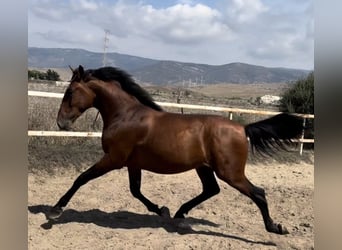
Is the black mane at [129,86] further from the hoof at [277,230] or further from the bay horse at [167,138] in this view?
the hoof at [277,230]

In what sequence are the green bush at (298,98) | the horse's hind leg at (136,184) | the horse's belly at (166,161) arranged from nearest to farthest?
the horse's belly at (166,161) → the horse's hind leg at (136,184) → the green bush at (298,98)

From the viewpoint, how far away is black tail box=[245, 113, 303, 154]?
460 cm

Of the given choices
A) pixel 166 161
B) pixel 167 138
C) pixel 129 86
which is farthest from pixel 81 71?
pixel 166 161

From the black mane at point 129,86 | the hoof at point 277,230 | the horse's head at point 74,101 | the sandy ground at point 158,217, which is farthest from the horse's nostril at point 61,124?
the hoof at point 277,230

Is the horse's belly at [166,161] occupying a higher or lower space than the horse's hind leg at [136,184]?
higher

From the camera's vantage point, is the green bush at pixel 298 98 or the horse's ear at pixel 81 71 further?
the green bush at pixel 298 98

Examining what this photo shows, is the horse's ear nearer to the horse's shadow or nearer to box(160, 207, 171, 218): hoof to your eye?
the horse's shadow

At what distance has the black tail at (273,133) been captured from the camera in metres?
4.60

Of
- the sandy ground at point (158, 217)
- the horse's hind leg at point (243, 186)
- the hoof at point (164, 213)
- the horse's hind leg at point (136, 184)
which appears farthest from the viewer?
the hoof at point (164, 213)

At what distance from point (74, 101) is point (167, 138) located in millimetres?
1239

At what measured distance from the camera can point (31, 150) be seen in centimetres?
820

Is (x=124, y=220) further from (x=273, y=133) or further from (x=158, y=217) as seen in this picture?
(x=273, y=133)

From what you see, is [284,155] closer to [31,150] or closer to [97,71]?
[31,150]

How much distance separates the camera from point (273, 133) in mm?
4688
